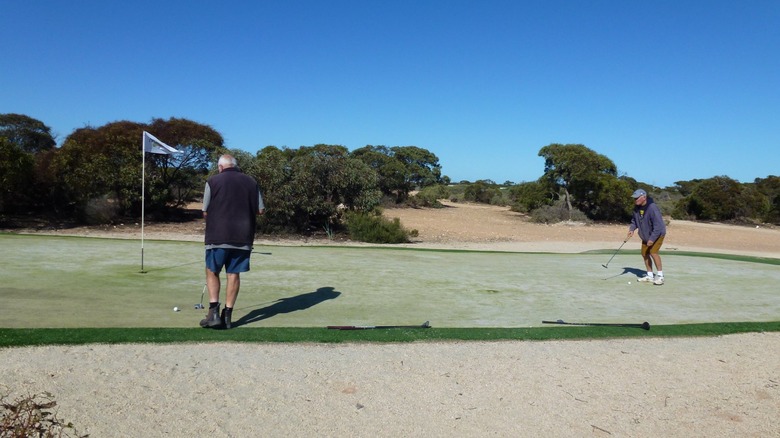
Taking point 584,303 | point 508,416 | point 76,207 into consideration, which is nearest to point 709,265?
point 584,303

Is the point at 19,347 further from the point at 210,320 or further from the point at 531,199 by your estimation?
the point at 531,199

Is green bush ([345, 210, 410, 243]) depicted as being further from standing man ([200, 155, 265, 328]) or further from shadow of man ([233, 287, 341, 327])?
standing man ([200, 155, 265, 328])

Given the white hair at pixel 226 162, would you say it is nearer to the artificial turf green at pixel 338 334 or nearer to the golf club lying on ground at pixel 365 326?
the artificial turf green at pixel 338 334

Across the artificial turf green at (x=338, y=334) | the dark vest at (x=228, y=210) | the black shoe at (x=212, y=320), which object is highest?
the dark vest at (x=228, y=210)

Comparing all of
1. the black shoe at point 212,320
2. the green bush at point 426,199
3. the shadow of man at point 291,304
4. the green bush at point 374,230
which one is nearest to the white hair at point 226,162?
the black shoe at point 212,320

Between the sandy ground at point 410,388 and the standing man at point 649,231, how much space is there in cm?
444

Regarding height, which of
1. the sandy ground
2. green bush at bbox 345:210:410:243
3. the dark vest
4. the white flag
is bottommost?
the sandy ground

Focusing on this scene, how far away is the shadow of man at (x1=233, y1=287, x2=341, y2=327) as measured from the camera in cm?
733

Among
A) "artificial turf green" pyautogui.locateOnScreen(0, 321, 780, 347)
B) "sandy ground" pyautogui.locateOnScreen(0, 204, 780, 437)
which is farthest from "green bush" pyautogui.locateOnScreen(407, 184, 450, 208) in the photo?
"sandy ground" pyautogui.locateOnScreen(0, 204, 780, 437)

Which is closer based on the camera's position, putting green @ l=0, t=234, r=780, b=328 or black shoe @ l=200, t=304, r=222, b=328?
black shoe @ l=200, t=304, r=222, b=328

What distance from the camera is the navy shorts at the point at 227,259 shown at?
688 cm

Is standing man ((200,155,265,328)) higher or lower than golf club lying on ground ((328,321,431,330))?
higher

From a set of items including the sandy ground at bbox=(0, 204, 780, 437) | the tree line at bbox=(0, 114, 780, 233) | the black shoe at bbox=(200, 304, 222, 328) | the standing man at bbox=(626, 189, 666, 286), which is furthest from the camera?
the tree line at bbox=(0, 114, 780, 233)

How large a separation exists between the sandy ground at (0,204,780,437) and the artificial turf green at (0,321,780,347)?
0.19 m
